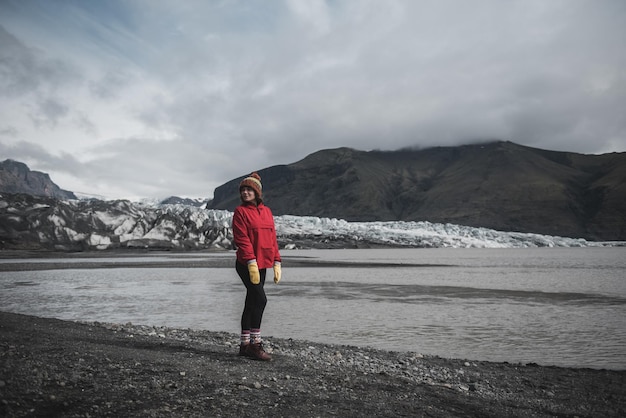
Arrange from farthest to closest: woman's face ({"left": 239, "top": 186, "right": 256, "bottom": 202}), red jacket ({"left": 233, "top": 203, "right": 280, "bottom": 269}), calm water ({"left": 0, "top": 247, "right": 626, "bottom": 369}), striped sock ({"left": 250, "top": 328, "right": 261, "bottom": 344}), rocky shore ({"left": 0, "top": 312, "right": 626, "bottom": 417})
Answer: calm water ({"left": 0, "top": 247, "right": 626, "bottom": 369}) → woman's face ({"left": 239, "top": 186, "right": 256, "bottom": 202}) → striped sock ({"left": 250, "top": 328, "right": 261, "bottom": 344}) → red jacket ({"left": 233, "top": 203, "right": 280, "bottom": 269}) → rocky shore ({"left": 0, "top": 312, "right": 626, "bottom": 417})

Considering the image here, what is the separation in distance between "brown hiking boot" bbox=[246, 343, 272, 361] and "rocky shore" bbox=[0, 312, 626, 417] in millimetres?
201

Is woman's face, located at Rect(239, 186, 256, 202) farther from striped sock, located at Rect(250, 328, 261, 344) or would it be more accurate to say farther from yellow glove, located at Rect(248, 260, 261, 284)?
striped sock, located at Rect(250, 328, 261, 344)

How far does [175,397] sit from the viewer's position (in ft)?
17.0

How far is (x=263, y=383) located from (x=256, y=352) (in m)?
1.58

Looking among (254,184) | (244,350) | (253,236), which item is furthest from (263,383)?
(254,184)

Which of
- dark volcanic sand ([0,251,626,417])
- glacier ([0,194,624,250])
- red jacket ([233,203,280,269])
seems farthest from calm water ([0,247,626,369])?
glacier ([0,194,624,250])

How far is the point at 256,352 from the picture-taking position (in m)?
7.62

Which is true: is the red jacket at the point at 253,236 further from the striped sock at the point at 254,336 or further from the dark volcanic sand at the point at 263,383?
the dark volcanic sand at the point at 263,383

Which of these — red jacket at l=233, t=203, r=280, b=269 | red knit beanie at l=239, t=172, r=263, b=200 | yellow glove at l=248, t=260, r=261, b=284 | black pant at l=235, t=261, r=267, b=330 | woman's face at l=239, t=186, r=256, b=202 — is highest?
red knit beanie at l=239, t=172, r=263, b=200

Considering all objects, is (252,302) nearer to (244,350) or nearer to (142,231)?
(244,350)

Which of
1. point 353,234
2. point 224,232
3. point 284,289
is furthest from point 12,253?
Answer: point 353,234

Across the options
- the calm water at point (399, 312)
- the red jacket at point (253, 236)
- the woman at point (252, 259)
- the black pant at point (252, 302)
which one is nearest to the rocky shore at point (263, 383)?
the woman at point (252, 259)

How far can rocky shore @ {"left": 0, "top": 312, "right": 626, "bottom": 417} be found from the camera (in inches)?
195

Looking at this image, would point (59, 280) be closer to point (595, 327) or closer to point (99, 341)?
point (99, 341)
